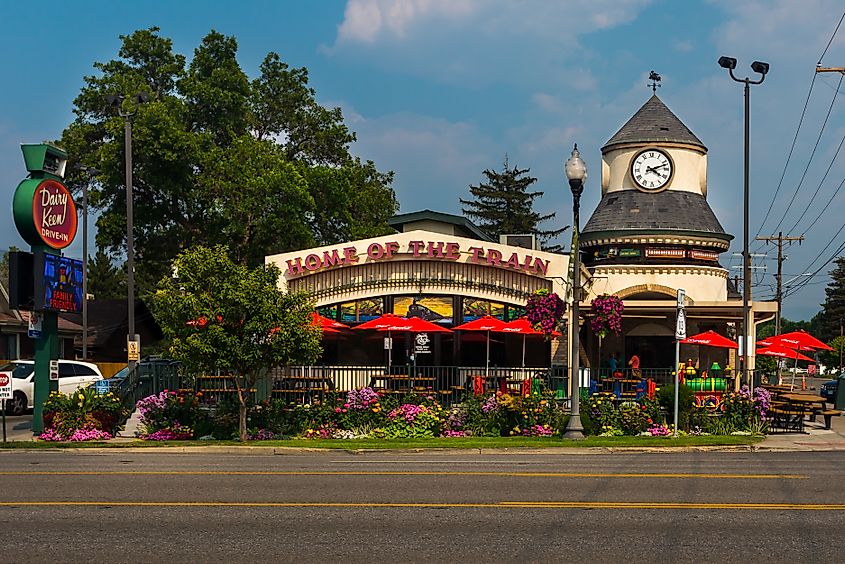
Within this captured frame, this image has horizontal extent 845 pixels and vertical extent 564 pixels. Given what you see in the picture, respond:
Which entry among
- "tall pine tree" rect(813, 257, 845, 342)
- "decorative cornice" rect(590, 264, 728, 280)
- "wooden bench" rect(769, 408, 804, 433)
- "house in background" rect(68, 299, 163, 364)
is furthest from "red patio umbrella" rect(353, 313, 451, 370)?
"tall pine tree" rect(813, 257, 845, 342)

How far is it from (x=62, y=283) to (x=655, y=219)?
24406mm

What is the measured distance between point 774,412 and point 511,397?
296 inches

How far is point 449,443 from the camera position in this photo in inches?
881

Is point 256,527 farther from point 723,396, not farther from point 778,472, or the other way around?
point 723,396

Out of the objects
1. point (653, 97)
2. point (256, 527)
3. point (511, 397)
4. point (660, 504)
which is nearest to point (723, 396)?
point (511, 397)

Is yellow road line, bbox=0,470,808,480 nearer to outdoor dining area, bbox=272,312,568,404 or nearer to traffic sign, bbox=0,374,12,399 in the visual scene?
traffic sign, bbox=0,374,12,399

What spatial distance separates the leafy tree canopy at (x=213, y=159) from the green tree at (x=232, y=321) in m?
23.9

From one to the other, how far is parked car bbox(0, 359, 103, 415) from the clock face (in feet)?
75.9

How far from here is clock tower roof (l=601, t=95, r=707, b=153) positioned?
1681 inches

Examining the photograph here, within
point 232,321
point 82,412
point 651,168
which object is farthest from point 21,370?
point 651,168

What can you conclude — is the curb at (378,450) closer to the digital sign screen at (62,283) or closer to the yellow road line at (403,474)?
the digital sign screen at (62,283)

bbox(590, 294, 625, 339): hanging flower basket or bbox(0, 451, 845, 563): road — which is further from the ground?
bbox(590, 294, 625, 339): hanging flower basket

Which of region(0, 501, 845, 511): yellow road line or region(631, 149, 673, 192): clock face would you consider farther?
region(631, 149, 673, 192): clock face

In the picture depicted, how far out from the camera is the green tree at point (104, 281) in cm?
7525
